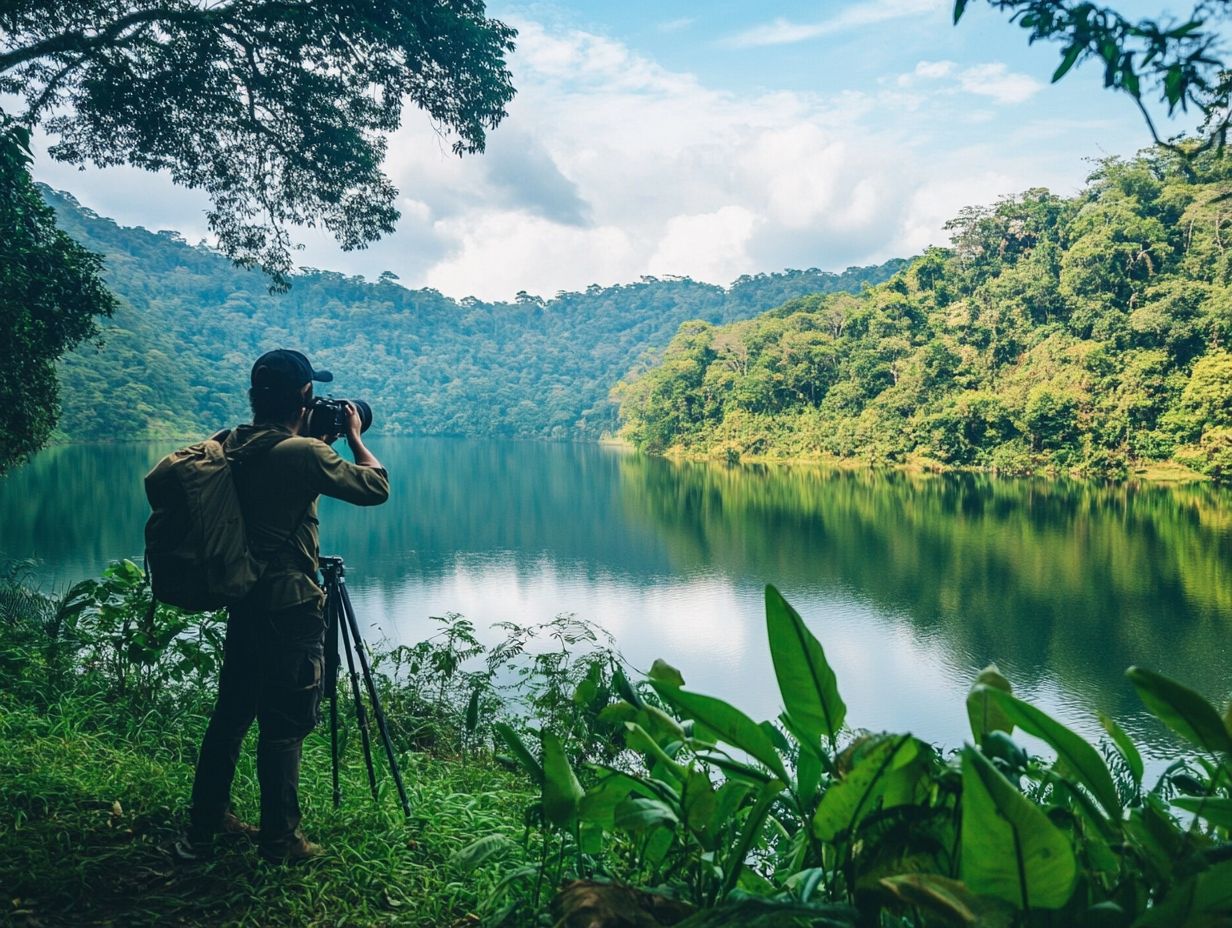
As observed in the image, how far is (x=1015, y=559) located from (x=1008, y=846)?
1271cm

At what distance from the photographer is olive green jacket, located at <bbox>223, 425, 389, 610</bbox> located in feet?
5.86

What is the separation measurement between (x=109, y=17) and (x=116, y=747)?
3.83 metres

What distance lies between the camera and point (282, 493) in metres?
1.80

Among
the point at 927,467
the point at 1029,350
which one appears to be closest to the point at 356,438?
the point at 927,467

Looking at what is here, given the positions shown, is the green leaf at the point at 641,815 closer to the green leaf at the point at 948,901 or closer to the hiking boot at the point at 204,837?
the green leaf at the point at 948,901

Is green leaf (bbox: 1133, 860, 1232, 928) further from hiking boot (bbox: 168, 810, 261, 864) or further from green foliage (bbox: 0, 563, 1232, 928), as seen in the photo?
hiking boot (bbox: 168, 810, 261, 864)

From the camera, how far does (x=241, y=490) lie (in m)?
1.80

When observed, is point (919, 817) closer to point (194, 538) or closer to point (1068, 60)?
point (1068, 60)

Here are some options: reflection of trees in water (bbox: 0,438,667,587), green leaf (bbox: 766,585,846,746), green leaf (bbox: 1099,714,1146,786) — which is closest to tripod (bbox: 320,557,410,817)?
green leaf (bbox: 766,585,846,746)

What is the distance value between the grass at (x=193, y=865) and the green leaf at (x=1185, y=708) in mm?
1219

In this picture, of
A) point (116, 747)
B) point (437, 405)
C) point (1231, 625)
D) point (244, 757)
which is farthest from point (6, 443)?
point (437, 405)

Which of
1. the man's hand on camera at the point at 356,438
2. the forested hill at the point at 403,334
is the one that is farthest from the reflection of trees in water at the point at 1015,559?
the forested hill at the point at 403,334

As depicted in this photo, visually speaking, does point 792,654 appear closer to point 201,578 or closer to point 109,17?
point 201,578

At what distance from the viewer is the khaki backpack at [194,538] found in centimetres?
169
